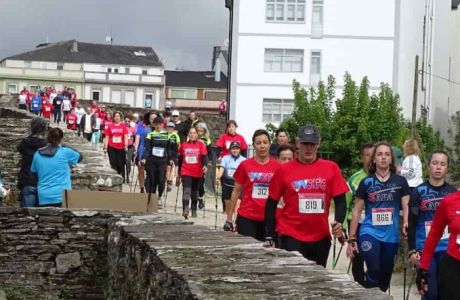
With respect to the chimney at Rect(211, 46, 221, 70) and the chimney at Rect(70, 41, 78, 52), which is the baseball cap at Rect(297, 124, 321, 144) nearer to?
the chimney at Rect(211, 46, 221, 70)

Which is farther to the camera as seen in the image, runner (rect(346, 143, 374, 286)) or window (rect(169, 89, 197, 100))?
window (rect(169, 89, 197, 100))

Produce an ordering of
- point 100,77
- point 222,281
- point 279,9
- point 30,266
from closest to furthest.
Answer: point 222,281 → point 30,266 → point 279,9 → point 100,77

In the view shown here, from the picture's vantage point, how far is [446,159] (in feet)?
26.1

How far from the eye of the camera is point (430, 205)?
794 cm

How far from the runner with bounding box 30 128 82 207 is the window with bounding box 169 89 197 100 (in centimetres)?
11154

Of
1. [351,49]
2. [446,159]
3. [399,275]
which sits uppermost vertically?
[351,49]

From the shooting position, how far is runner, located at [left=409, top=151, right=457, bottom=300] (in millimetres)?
7867

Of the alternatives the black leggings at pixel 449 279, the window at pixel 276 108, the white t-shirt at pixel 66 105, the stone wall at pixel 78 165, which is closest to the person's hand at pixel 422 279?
the black leggings at pixel 449 279

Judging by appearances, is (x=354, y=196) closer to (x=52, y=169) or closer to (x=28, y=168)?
(x=52, y=169)

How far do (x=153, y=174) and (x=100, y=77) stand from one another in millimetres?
96868

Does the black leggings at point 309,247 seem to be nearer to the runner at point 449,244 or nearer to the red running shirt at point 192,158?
the runner at point 449,244

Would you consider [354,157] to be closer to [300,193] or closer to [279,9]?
[279,9]

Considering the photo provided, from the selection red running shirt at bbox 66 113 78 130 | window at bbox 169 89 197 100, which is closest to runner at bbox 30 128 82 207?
red running shirt at bbox 66 113 78 130

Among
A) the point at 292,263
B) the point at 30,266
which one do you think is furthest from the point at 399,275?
the point at 292,263
